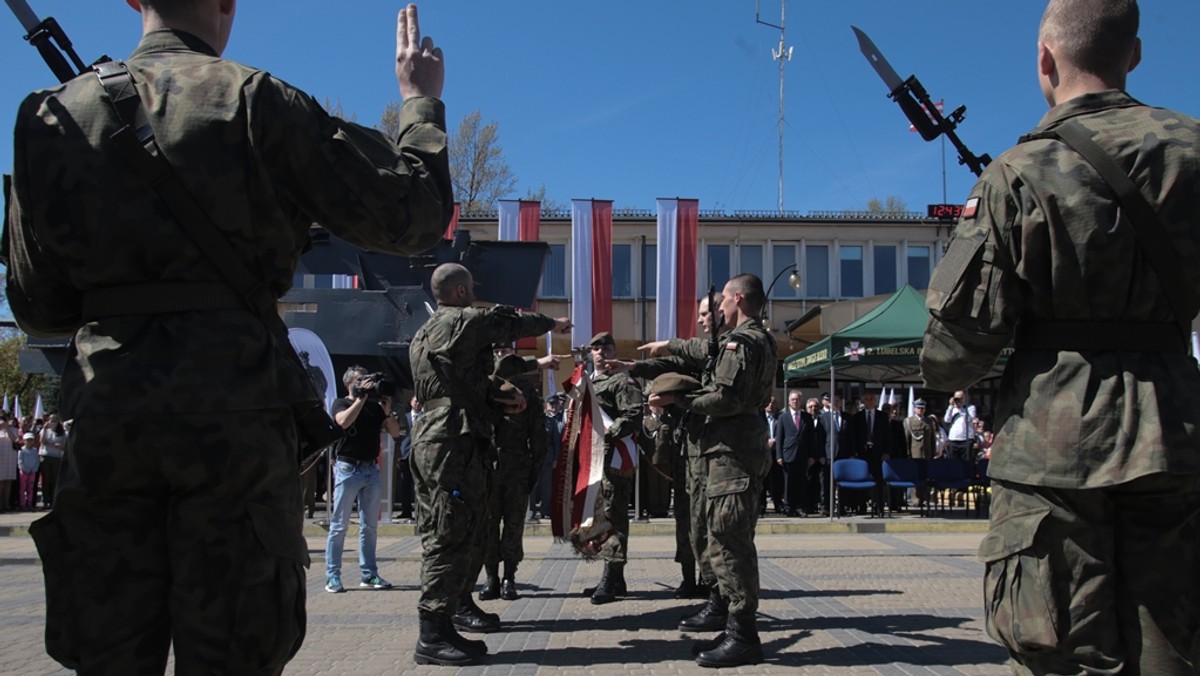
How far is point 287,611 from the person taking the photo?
7.30ft

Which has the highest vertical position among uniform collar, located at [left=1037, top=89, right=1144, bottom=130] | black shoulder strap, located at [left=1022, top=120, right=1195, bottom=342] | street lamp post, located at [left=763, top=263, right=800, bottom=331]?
street lamp post, located at [left=763, top=263, right=800, bottom=331]

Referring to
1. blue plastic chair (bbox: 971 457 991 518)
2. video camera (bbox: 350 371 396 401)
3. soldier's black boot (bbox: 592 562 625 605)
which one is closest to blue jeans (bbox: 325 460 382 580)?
video camera (bbox: 350 371 396 401)

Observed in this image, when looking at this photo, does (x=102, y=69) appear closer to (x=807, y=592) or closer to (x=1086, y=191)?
(x=1086, y=191)

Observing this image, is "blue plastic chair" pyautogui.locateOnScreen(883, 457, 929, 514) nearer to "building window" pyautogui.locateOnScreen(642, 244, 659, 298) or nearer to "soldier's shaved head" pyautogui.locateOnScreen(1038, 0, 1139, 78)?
"soldier's shaved head" pyautogui.locateOnScreen(1038, 0, 1139, 78)

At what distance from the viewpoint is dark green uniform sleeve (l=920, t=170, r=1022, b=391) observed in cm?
271

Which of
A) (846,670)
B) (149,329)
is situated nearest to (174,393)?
(149,329)

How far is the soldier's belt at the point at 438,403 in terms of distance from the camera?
631 cm

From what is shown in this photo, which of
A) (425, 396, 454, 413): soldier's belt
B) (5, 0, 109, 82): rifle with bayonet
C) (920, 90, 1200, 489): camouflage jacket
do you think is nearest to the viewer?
(920, 90, 1200, 489): camouflage jacket

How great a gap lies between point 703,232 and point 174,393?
37522mm

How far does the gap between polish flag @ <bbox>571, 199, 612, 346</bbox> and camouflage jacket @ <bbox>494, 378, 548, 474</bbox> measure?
15.6 metres

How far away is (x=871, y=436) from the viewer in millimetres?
18047

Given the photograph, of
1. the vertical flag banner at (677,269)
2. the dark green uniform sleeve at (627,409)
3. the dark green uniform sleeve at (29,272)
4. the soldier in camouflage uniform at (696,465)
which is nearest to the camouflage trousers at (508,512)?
the dark green uniform sleeve at (627,409)

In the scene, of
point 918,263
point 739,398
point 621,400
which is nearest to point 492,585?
point 621,400

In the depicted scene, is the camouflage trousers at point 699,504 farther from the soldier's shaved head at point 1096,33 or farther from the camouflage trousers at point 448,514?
the soldier's shaved head at point 1096,33
